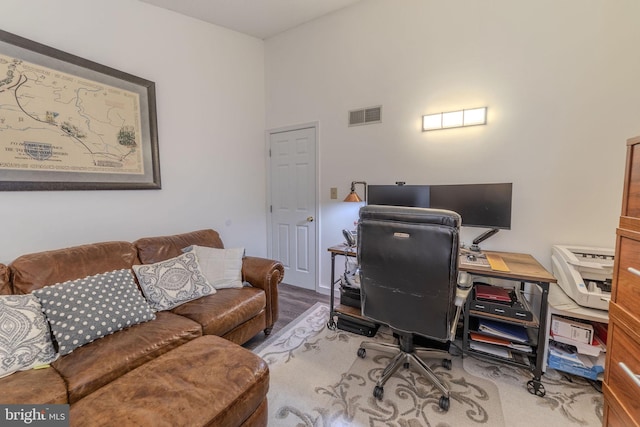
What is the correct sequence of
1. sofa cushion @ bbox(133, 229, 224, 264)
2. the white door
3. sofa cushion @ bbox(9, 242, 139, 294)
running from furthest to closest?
the white door, sofa cushion @ bbox(133, 229, 224, 264), sofa cushion @ bbox(9, 242, 139, 294)

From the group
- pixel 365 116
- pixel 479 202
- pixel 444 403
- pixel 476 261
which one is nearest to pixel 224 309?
pixel 444 403

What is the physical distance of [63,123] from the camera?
1959 mm

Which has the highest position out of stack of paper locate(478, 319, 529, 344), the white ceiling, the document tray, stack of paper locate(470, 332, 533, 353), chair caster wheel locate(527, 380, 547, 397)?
the white ceiling

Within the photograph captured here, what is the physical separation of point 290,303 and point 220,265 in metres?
1.06

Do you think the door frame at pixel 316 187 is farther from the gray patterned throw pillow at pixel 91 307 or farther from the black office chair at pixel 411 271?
the gray patterned throw pillow at pixel 91 307

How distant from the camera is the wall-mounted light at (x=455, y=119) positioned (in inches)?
89.0

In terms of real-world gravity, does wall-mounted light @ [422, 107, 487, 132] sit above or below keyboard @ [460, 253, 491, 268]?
above

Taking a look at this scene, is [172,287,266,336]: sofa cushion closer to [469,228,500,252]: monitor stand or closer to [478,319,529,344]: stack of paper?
[478,319,529,344]: stack of paper

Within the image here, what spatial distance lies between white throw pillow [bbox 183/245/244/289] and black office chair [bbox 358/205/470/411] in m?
1.20

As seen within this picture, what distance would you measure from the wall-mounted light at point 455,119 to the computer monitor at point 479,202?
0.60 metres

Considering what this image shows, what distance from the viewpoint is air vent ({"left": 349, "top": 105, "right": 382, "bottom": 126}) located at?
2768mm

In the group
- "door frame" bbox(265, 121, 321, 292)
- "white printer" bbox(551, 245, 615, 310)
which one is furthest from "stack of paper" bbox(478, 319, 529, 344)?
A: "door frame" bbox(265, 121, 321, 292)

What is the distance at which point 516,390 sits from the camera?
1.66 m

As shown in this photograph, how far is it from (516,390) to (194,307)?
7.26 ft
